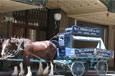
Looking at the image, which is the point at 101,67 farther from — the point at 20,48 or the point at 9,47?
the point at 9,47

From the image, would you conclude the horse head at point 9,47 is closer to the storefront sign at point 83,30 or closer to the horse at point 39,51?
the horse at point 39,51

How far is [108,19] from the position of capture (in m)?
17.5

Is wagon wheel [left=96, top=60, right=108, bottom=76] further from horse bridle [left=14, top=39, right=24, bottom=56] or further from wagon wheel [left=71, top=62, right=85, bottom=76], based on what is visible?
horse bridle [left=14, top=39, right=24, bottom=56]

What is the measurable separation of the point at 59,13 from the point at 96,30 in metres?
3.83

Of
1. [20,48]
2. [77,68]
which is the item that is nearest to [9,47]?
[20,48]

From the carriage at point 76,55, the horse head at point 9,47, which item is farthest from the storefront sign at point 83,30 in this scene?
the horse head at point 9,47

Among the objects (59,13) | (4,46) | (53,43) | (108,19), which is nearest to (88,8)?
(59,13)

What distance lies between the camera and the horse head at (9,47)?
9406 mm

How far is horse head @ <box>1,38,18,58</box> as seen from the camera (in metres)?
9.41

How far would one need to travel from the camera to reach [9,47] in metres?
9.58

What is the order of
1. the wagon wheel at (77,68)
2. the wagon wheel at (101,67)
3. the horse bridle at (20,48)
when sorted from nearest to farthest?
the horse bridle at (20,48), the wagon wheel at (77,68), the wagon wheel at (101,67)

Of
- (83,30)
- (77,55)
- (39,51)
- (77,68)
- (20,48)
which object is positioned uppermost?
(83,30)

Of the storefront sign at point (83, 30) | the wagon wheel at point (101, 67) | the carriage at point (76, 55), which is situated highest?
the storefront sign at point (83, 30)

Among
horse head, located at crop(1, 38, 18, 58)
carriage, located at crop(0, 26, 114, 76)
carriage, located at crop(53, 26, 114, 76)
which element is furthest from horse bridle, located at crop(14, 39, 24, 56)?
carriage, located at crop(53, 26, 114, 76)
